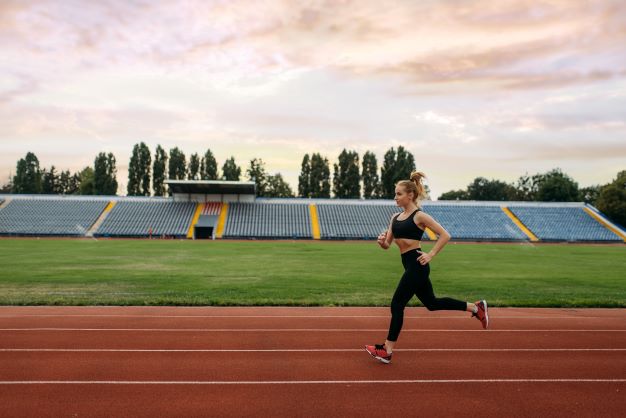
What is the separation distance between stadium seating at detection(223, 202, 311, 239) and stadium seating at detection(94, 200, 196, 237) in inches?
210

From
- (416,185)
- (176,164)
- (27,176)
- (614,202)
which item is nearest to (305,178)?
(176,164)

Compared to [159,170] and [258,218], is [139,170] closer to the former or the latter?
[159,170]

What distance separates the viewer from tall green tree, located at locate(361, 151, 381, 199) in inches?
3324

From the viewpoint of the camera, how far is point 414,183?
6.00 metres

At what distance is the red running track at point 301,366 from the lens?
15.7 ft

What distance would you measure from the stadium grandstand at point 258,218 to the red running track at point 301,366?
45.7 m

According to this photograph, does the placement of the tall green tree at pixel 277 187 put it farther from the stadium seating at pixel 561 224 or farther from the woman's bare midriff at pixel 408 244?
the woman's bare midriff at pixel 408 244

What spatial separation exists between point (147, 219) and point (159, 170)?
26.3m

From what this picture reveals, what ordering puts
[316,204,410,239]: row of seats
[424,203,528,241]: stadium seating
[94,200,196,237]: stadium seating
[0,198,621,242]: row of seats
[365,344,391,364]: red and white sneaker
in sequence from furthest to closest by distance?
[316,204,410,239]: row of seats < [424,203,528,241]: stadium seating < [0,198,621,242]: row of seats < [94,200,196,237]: stadium seating < [365,344,391,364]: red and white sneaker

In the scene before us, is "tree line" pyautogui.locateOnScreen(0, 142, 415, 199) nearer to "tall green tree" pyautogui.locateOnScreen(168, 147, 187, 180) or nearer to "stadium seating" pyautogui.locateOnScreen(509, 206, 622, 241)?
"tall green tree" pyautogui.locateOnScreen(168, 147, 187, 180)

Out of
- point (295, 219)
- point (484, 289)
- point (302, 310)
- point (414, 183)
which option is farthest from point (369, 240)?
point (414, 183)

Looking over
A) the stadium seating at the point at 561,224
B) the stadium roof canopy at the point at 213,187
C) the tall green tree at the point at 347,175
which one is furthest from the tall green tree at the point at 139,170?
the stadium seating at the point at 561,224

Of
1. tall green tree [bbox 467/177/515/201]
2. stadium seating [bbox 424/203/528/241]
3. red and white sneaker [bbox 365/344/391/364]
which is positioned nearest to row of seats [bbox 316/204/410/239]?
stadium seating [bbox 424/203/528/241]

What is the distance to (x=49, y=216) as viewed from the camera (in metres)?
56.7
